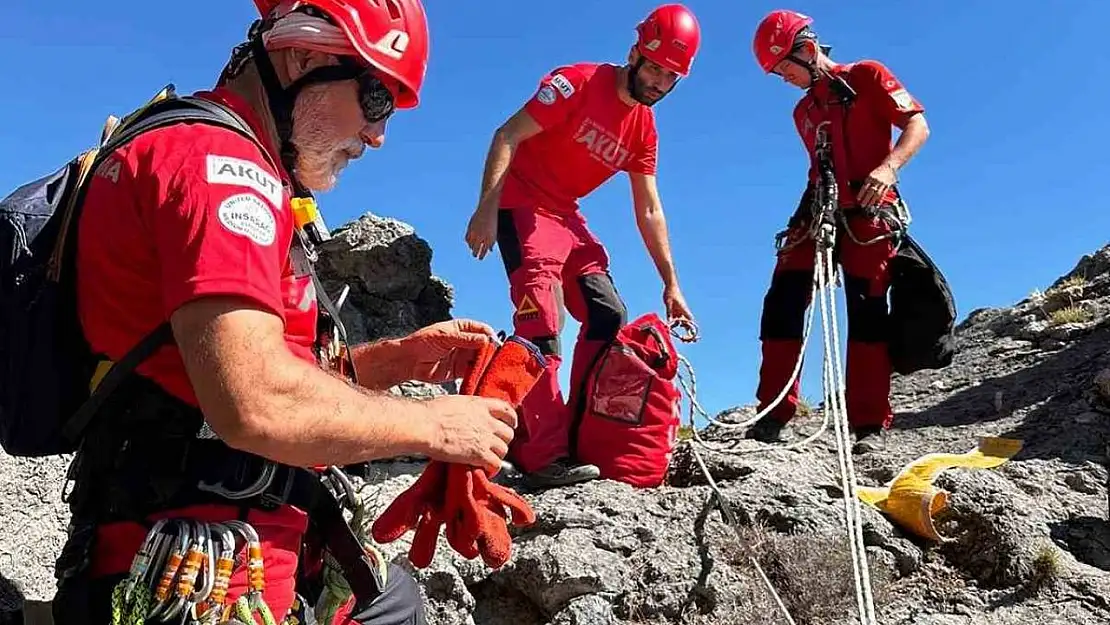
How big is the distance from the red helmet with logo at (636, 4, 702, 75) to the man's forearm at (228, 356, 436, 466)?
4625mm

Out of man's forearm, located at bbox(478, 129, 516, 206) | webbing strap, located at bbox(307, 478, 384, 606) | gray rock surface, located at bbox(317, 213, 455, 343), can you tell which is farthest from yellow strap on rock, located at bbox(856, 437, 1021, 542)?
gray rock surface, located at bbox(317, 213, 455, 343)

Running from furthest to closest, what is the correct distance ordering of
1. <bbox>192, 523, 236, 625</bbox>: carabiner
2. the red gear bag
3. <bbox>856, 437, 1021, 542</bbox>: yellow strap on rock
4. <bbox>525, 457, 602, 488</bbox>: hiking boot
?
1. the red gear bag
2. <bbox>525, 457, 602, 488</bbox>: hiking boot
3. <bbox>856, 437, 1021, 542</bbox>: yellow strap on rock
4. <bbox>192, 523, 236, 625</bbox>: carabiner

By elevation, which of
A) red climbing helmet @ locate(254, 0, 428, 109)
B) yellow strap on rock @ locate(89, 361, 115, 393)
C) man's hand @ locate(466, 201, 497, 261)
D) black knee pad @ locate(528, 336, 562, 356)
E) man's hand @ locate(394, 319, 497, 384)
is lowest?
yellow strap on rock @ locate(89, 361, 115, 393)

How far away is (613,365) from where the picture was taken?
18.3ft

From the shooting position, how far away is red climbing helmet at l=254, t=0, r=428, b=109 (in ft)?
8.64

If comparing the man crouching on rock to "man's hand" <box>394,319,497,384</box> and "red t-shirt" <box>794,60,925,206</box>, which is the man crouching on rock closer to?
"man's hand" <box>394,319,497,384</box>

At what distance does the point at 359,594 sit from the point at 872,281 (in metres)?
5.51

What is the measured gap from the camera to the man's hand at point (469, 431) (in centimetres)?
225

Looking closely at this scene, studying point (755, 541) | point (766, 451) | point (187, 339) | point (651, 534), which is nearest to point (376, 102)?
point (187, 339)

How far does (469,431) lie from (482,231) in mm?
3731

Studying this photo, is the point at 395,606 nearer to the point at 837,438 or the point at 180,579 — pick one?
the point at 180,579

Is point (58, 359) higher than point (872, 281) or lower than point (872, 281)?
lower

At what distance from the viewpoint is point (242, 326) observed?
6.30ft

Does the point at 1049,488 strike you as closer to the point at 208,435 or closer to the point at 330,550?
the point at 330,550
